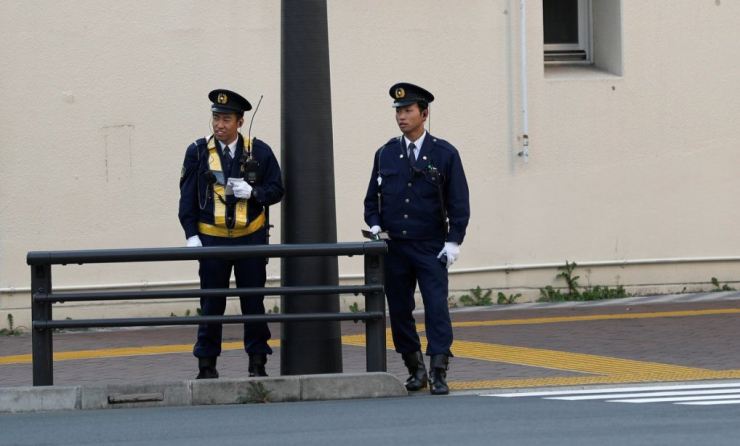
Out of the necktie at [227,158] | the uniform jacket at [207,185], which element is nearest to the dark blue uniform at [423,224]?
the uniform jacket at [207,185]

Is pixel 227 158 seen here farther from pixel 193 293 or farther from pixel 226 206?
pixel 193 293

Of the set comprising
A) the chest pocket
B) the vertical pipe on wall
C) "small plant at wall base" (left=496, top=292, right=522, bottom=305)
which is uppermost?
the vertical pipe on wall

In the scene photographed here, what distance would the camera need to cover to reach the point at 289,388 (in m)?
8.70

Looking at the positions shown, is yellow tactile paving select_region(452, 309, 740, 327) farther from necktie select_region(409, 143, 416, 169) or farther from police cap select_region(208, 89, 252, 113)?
police cap select_region(208, 89, 252, 113)

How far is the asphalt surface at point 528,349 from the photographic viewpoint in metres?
9.71

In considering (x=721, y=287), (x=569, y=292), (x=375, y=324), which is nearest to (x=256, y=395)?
(x=375, y=324)

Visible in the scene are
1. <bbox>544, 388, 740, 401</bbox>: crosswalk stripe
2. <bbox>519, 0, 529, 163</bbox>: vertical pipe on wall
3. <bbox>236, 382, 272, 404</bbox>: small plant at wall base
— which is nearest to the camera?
<bbox>544, 388, 740, 401</bbox>: crosswalk stripe

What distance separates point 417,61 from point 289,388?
617 centimetres

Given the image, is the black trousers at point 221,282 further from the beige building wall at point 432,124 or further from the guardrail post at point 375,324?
the beige building wall at point 432,124

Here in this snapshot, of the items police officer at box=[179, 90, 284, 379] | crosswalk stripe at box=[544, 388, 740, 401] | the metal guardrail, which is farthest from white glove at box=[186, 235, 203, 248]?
crosswalk stripe at box=[544, 388, 740, 401]

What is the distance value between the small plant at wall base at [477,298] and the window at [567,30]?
269 centimetres

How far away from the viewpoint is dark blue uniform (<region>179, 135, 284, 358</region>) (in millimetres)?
9203

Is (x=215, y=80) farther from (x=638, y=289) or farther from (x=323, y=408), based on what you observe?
(x=323, y=408)

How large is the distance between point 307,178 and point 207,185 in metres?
0.65
